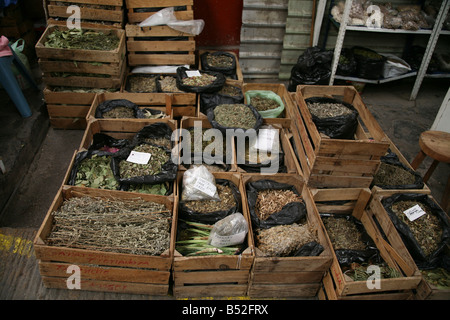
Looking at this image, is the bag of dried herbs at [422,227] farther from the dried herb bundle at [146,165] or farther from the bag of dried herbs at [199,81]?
the bag of dried herbs at [199,81]

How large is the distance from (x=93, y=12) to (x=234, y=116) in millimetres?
2238

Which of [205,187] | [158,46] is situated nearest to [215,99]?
[158,46]

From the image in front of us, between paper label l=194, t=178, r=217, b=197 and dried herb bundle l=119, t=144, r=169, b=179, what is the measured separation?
1.23ft

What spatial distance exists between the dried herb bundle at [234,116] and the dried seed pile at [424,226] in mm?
1609

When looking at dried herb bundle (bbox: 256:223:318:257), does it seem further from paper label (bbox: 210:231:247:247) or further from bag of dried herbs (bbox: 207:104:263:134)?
bag of dried herbs (bbox: 207:104:263:134)

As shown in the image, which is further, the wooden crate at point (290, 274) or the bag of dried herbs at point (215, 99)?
the bag of dried herbs at point (215, 99)

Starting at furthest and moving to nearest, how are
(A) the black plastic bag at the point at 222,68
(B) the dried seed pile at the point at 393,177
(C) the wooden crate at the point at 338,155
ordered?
(A) the black plastic bag at the point at 222,68
(B) the dried seed pile at the point at 393,177
(C) the wooden crate at the point at 338,155

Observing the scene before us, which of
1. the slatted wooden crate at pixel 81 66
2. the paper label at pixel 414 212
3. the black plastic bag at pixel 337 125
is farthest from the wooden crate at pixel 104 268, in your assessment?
the paper label at pixel 414 212

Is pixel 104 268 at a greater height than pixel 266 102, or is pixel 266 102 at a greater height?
pixel 266 102

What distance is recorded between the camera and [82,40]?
412 centimetres

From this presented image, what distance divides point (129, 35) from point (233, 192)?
8.43 ft

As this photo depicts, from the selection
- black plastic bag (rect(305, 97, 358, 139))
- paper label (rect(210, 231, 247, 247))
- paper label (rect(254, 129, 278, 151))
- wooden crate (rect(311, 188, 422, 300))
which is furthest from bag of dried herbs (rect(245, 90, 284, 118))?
paper label (rect(210, 231, 247, 247))

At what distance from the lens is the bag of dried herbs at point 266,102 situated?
13.3 ft

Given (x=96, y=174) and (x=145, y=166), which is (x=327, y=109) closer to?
(x=145, y=166)
